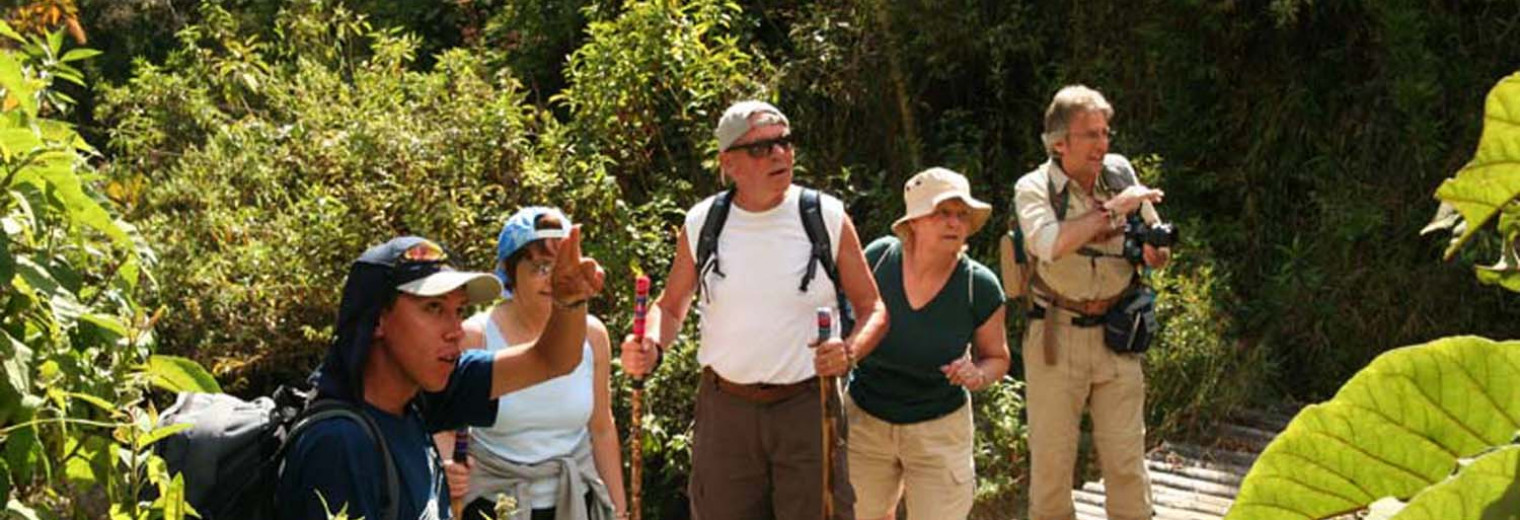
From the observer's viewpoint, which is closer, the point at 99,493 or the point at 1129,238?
the point at 99,493

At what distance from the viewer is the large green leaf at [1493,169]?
0.80 metres

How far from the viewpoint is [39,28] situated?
5.93m

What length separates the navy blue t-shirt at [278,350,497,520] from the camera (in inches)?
126

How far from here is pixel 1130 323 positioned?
588cm

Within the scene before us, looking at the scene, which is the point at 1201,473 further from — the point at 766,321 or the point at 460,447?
the point at 460,447

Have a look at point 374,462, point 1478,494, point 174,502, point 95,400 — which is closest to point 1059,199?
point 374,462

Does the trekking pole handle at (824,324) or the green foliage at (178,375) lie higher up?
the green foliage at (178,375)

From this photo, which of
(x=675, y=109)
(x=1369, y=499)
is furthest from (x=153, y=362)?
(x=675, y=109)

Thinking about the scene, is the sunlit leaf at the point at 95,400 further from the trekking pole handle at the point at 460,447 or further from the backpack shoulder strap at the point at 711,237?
the backpack shoulder strap at the point at 711,237

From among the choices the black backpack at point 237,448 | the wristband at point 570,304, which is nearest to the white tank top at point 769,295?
the wristband at point 570,304

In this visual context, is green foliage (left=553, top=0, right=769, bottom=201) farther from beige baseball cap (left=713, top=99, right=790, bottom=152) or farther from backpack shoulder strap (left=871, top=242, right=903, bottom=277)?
beige baseball cap (left=713, top=99, right=790, bottom=152)

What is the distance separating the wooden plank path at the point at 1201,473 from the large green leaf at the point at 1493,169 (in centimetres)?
616

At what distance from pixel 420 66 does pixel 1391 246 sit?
564cm

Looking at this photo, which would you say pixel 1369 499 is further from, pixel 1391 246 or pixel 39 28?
pixel 1391 246
